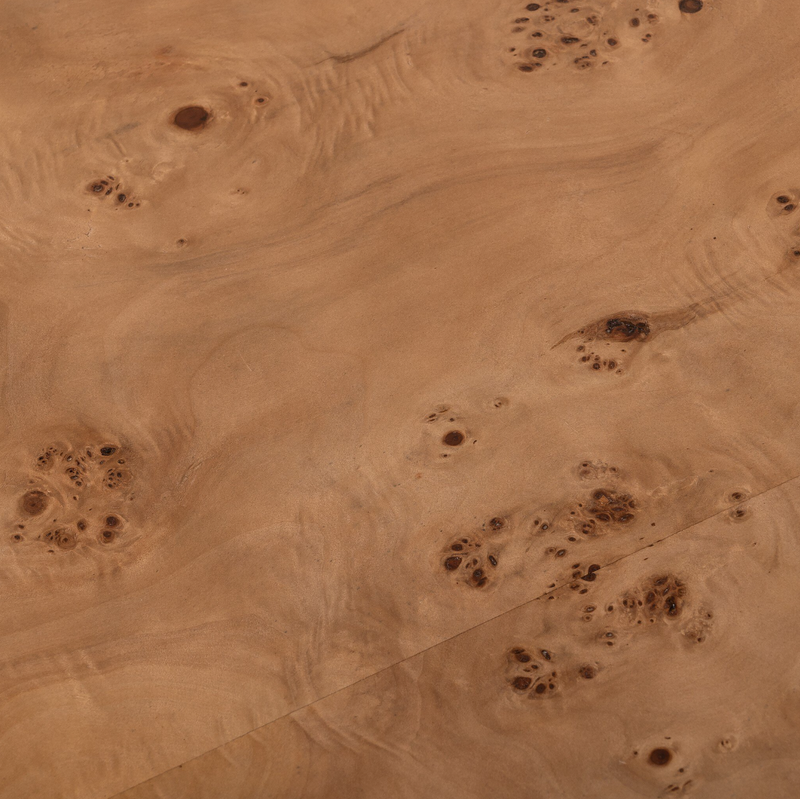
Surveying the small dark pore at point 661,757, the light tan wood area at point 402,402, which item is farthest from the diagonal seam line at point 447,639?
the small dark pore at point 661,757

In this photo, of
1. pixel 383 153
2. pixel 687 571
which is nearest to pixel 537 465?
pixel 687 571

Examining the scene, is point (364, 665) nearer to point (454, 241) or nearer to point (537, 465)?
point (537, 465)

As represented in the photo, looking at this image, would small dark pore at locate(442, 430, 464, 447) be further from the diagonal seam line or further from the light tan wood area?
the diagonal seam line

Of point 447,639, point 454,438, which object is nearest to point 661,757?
point 447,639

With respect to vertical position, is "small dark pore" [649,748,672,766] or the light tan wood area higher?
the light tan wood area

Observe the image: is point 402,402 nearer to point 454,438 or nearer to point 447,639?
point 454,438

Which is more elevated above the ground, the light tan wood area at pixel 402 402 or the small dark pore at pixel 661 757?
the light tan wood area at pixel 402 402

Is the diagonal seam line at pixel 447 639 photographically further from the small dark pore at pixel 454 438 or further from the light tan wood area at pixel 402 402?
the small dark pore at pixel 454 438

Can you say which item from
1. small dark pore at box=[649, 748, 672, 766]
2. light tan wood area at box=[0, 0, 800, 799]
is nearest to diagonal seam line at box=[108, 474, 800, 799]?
light tan wood area at box=[0, 0, 800, 799]
